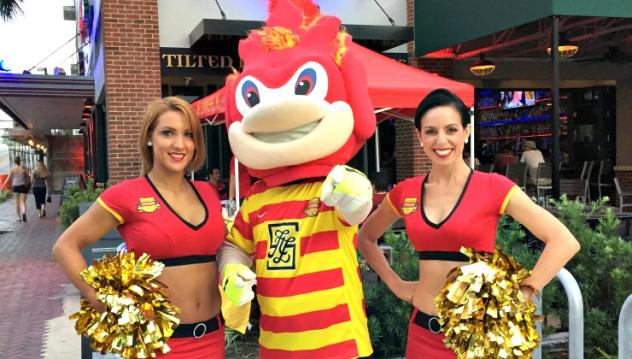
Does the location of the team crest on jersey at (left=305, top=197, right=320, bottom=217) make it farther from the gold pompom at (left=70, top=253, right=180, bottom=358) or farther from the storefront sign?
the storefront sign

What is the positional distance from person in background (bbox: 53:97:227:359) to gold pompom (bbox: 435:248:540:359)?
1017mm

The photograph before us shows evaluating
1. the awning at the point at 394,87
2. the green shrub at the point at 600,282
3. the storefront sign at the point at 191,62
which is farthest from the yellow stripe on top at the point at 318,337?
the storefront sign at the point at 191,62

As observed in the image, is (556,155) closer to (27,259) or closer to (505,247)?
(505,247)

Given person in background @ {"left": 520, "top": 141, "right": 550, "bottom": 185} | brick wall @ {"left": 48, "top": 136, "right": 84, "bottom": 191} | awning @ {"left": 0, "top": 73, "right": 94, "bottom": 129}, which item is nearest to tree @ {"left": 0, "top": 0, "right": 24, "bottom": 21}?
awning @ {"left": 0, "top": 73, "right": 94, "bottom": 129}

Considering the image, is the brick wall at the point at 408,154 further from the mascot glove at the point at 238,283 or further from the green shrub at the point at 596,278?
the mascot glove at the point at 238,283

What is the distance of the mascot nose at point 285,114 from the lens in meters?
2.50

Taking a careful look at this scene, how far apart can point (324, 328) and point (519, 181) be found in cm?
1048

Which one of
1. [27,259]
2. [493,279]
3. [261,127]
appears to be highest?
[261,127]

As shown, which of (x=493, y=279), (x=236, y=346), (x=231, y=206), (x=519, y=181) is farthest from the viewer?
(x=519, y=181)

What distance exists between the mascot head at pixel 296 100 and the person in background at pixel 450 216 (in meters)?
0.40

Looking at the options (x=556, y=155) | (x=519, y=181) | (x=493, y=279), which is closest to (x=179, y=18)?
(x=556, y=155)

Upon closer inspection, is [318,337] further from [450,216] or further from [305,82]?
[305,82]

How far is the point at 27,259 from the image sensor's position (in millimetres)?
10680

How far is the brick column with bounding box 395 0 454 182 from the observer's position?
11.0m
